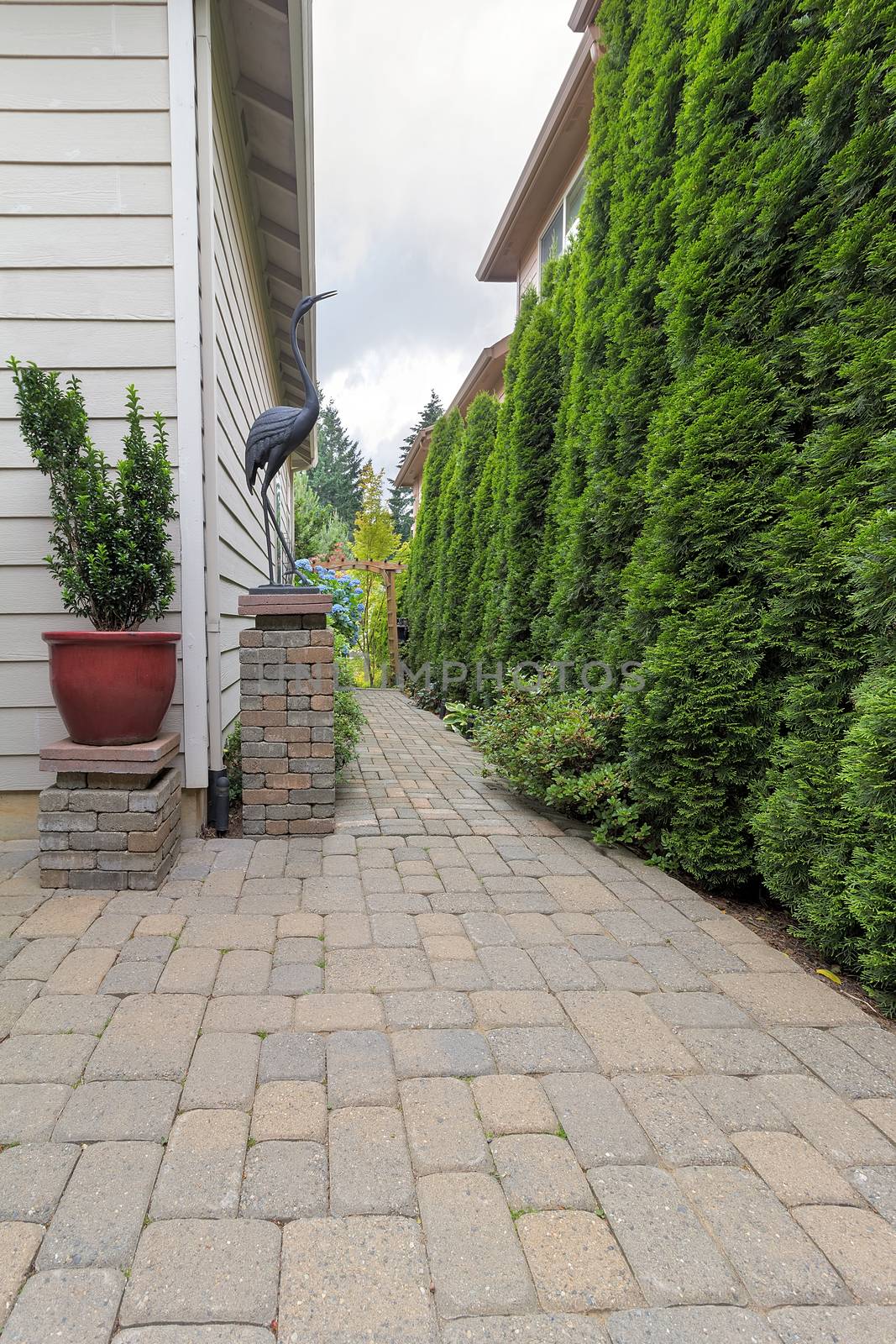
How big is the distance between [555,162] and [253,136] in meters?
3.42

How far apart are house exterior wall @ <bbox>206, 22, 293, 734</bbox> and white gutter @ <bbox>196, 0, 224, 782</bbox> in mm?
74

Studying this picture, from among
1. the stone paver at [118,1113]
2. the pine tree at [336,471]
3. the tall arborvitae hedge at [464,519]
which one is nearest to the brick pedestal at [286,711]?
the stone paver at [118,1113]

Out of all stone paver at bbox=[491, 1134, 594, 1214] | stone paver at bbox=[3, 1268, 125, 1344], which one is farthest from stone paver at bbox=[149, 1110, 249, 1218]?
stone paver at bbox=[491, 1134, 594, 1214]

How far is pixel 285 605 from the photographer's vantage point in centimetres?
284

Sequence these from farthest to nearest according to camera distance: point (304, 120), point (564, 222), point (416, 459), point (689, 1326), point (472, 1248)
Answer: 1. point (416, 459)
2. point (564, 222)
3. point (304, 120)
4. point (472, 1248)
5. point (689, 1326)

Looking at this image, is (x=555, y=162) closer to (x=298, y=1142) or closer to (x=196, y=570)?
(x=196, y=570)

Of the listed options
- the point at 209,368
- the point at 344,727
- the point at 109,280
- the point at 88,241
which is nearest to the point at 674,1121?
the point at 344,727

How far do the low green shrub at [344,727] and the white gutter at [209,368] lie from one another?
2.58 feet

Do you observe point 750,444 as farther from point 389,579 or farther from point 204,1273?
point 389,579

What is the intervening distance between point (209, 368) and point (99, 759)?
1.64 metres

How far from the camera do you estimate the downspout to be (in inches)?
109

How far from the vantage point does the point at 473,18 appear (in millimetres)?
7016

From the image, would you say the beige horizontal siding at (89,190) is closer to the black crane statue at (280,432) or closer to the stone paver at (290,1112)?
the black crane statue at (280,432)

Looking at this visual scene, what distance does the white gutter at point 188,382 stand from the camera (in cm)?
269
